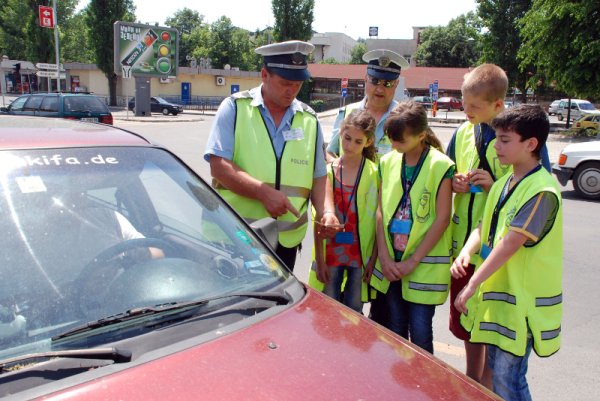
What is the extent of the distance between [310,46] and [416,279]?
158 cm

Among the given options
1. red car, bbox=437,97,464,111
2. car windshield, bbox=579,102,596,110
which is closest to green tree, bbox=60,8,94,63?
red car, bbox=437,97,464,111

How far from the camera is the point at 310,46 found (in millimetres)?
3326

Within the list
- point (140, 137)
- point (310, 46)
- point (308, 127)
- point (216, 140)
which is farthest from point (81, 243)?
point (310, 46)

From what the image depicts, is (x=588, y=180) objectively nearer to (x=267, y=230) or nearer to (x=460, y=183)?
(x=460, y=183)

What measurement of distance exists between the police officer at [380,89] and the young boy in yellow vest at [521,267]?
1.34 metres

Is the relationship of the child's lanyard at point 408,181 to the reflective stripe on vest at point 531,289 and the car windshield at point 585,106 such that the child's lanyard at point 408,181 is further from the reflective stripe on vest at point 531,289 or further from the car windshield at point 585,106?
the car windshield at point 585,106

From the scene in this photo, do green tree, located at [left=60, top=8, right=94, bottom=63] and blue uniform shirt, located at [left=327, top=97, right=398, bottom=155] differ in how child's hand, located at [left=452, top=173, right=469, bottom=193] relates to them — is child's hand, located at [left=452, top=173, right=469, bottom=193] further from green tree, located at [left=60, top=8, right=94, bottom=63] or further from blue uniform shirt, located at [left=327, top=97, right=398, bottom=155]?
green tree, located at [left=60, top=8, right=94, bottom=63]

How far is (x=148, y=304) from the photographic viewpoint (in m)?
1.73

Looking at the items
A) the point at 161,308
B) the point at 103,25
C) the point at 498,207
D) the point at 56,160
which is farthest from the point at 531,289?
the point at 103,25

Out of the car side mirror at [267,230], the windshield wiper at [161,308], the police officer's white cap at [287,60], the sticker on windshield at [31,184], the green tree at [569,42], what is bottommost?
the windshield wiper at [161,308]

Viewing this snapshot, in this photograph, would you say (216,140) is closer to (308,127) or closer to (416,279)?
(308,127)

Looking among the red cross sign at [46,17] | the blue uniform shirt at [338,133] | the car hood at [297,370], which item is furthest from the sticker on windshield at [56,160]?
the red cross sign at [46,17]

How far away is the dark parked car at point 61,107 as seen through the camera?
48.9 ft

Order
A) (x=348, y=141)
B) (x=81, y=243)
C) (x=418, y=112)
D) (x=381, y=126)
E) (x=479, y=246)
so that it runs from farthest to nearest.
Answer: (x=381, y=126) → (x=348, y=141) → (x=418, y=112) → (x=479, y=246) → (x=81, y=243)
